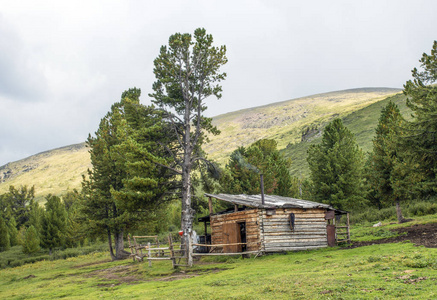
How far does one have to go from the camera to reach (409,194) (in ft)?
98.0

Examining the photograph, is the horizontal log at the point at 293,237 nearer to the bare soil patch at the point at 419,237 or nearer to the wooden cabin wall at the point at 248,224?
the wooden cabin wall at the point at 248,224

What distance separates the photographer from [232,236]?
87.7ft

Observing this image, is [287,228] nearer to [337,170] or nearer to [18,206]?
[337,170]

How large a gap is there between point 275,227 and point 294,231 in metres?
1.76

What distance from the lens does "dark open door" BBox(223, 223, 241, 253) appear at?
26.6 m

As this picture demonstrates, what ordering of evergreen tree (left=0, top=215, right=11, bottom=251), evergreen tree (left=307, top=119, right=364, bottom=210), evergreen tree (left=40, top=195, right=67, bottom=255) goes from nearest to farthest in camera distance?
1. evergreen tree (left=307, top=119, right=364, bottom=210)
2. evergreen tree (left=40, top=195, right=67, bottom=255)
3. evergreen tree (left=0, top=215, right=11, bottom=251)

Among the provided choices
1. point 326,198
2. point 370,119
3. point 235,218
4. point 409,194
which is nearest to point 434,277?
point 235,218

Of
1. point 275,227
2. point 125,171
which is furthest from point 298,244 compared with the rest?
point 125,171

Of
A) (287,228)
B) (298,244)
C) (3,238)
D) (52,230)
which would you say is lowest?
(3,238)

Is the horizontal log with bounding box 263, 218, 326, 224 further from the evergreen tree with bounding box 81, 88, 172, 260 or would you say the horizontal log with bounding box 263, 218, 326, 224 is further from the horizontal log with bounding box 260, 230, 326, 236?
the evergreen tree with bounding box 81, 88, 172, 260

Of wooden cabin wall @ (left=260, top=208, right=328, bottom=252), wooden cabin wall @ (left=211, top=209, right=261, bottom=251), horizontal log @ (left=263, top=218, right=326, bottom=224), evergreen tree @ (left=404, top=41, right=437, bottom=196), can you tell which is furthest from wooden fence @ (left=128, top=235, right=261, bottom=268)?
evergreen tree @ (left=404, top=41, right=437, bottom=196)

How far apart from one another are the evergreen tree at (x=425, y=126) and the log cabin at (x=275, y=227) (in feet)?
23.4

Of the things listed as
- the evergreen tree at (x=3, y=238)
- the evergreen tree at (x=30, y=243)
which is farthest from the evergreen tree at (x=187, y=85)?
the evergreen tree at (x=3, y=238)

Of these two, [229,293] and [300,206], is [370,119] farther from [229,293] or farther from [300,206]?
[229,293]
